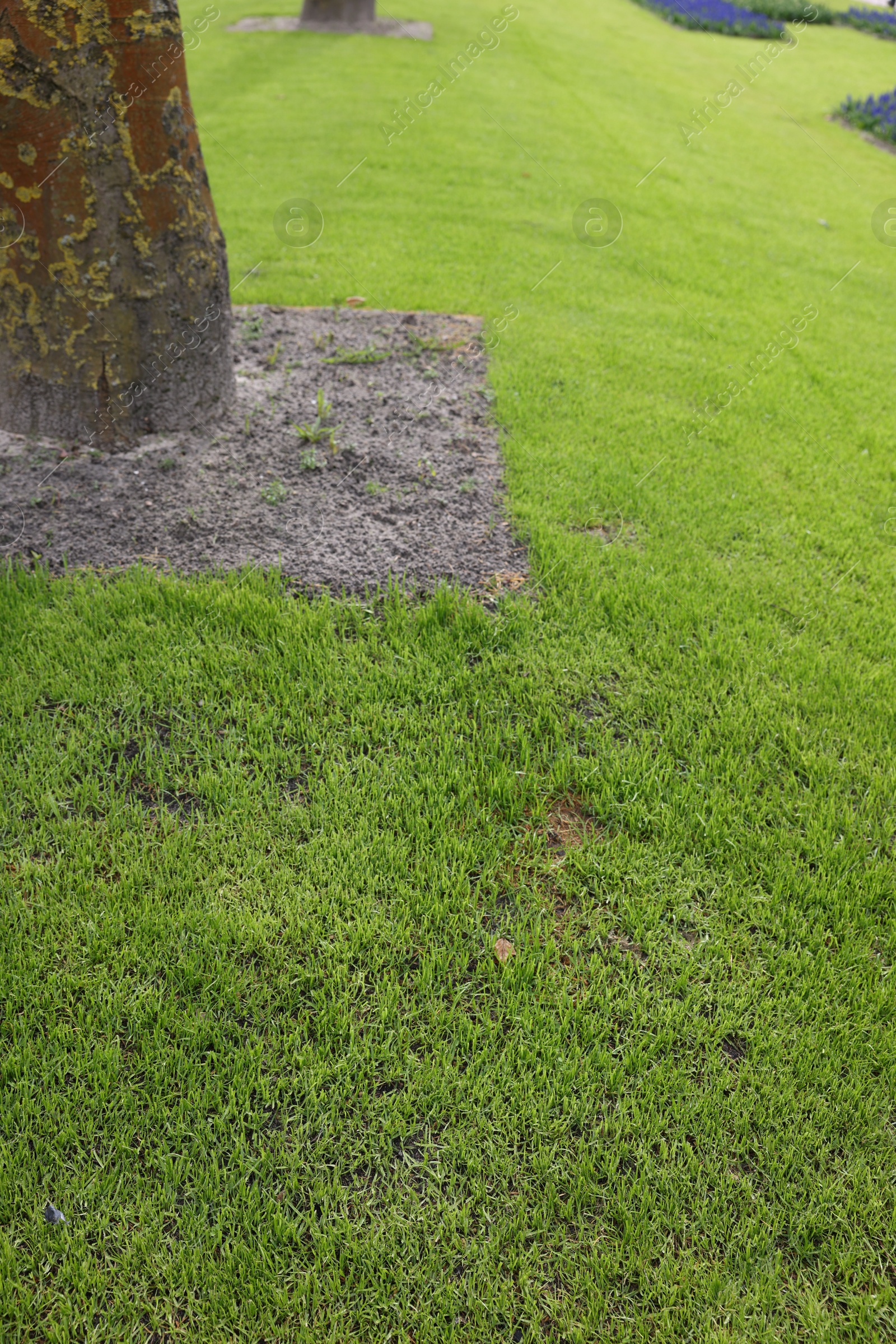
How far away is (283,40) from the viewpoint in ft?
49.8

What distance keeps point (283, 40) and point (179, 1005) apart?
729 inches

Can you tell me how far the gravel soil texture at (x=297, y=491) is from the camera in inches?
142

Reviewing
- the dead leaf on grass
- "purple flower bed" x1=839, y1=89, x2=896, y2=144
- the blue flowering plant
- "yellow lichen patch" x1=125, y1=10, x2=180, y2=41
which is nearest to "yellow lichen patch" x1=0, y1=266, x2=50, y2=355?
"yellow lichen patch" x1=125, y1=10, x2=180, y2=41

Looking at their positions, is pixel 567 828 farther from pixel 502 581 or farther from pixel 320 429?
pixel 320 429

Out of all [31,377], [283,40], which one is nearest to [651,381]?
[31,377]

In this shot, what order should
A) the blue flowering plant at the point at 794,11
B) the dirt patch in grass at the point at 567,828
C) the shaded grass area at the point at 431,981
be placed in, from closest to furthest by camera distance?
the shaded grass area at the point at 431,981, the dirt patch in grass at the point at 567,828, the blue flowering plant at the point at 794,11

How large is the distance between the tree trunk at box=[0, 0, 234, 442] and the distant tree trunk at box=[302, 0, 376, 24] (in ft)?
52.5

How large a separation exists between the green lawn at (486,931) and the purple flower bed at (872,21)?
2832cm

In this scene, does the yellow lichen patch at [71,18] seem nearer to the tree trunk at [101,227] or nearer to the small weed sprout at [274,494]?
the tree trunk at [101,227]

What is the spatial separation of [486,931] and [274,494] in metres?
2.48

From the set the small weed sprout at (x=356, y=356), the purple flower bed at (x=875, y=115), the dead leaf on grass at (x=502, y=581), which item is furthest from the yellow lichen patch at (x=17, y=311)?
the purple flower bed at (x=875, y=115)

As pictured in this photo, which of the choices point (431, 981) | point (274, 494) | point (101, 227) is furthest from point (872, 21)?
point (431, 981)

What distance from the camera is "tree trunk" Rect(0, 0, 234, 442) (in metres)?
3.40

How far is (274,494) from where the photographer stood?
12.9 feet
